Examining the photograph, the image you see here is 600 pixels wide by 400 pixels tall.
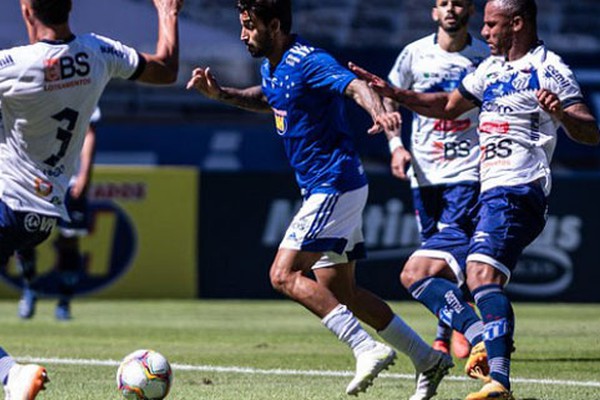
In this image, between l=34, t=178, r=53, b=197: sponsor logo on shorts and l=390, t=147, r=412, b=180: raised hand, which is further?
l=390, t=147, r=412, b=180: raised hand

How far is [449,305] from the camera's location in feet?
27.5

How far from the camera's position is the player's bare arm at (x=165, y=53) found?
278 inches

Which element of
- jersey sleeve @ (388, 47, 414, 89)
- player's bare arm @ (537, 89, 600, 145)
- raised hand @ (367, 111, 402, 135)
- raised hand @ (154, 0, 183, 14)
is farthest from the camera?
jersey sleeve @ (388, 47, 414, 89)

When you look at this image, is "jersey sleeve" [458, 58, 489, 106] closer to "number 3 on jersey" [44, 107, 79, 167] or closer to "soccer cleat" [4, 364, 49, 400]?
"number 3 on jersey" [44, 107, 79, 167]

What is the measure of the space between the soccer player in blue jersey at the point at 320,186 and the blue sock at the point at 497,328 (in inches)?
19.2

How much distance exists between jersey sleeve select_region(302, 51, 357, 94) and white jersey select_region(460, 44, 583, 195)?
2.72 feet

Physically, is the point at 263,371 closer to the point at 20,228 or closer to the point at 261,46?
the point at 261,46

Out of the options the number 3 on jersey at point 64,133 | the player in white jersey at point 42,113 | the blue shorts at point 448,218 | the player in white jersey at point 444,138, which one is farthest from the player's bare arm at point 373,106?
the player in white jersey at point 444,138

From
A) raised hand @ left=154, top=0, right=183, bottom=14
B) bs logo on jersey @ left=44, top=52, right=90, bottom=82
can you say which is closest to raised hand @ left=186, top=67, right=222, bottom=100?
raised hand @ left=154, top=0, right=183, bottom=14

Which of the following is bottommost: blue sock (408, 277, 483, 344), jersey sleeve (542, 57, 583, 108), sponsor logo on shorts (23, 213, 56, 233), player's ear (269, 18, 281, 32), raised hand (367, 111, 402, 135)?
blue sock (408, 277, 483, 344)

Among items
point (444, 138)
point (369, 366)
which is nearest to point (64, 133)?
point (369, 366)

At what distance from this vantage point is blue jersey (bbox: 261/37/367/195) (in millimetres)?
7855

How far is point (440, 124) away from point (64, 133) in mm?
4078

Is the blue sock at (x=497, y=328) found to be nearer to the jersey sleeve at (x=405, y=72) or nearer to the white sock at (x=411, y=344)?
the white sock at (x=411, y=344)
